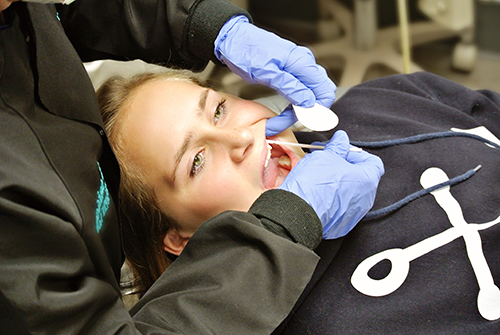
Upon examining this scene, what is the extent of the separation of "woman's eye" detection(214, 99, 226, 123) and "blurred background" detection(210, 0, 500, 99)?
1.47 metres

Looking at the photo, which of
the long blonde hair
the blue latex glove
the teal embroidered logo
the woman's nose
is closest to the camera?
the teal embroidered logo

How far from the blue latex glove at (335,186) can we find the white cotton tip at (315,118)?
2.1 inches

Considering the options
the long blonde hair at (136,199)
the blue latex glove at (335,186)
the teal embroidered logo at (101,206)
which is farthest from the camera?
the long blonde hair at (136,199)

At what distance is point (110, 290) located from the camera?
0.87 metres

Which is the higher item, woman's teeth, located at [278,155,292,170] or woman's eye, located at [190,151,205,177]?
woman's eye, located at [190,151,205,177]

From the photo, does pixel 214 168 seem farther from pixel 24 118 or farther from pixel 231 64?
pixel 24 118

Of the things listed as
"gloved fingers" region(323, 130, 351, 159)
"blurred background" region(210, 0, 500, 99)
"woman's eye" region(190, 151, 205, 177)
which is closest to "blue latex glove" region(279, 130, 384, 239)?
"gloved fingers" region(323, 130, 351, 159)

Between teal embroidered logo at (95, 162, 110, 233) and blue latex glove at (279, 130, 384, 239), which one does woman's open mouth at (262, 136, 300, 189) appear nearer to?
blue latex glove at (279, 130, 384, 239)

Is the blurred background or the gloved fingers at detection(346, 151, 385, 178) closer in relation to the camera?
the gloved fingers at detection(346, 151, 385, 178)

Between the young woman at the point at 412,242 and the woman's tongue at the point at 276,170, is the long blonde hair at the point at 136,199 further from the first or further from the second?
the woman's tongue at the point at 276,170

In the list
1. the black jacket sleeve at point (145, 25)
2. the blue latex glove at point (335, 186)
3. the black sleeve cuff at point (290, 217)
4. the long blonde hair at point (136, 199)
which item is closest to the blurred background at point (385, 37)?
the long blonde hair at point (136, 199)

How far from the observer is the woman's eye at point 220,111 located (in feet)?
4.30

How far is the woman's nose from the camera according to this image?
1218 mm

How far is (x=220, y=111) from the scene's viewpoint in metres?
1.33
